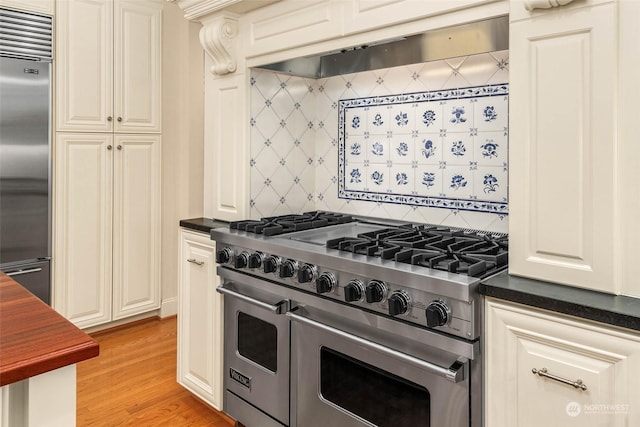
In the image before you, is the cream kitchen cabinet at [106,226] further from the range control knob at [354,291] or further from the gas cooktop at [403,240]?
the range control knob at [354,291]

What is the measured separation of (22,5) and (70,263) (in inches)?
61.2

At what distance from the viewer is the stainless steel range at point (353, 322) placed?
1.34 meters

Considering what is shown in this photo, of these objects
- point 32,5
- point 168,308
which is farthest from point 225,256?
point 32,5

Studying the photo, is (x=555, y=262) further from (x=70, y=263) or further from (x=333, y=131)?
(x=70, y=263)

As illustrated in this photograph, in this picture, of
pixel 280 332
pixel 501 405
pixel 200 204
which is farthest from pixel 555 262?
pixel 200 204

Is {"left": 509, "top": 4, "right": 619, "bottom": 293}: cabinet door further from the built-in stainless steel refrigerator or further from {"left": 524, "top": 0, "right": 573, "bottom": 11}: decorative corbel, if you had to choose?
the built-in stainless steel refrigerator

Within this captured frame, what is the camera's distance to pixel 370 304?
153cm

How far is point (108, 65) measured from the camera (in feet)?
10.4

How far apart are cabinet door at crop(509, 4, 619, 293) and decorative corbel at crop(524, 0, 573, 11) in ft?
0.09

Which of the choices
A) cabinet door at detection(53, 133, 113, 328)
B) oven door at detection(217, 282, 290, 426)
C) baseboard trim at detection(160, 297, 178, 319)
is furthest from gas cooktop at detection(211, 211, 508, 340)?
baseboard trim at detection(160, 297, 178, 319)

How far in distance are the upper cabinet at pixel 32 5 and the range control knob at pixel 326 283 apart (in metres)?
2.49

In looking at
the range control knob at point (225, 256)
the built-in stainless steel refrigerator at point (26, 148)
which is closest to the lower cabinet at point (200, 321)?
the range control knob at point (225, 256)

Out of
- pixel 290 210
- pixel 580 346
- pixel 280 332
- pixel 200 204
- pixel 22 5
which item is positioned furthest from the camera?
pixel 200 204

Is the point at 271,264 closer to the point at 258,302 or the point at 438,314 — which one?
the point at 258,302
